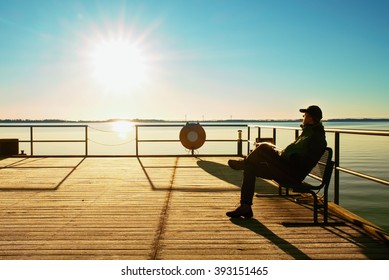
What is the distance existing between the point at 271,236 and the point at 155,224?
3.95 ft

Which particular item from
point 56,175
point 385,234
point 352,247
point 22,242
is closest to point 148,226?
point 22,242

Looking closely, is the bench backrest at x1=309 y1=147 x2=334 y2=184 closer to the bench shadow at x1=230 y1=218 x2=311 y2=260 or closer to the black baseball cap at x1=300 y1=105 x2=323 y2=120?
the black baseball cap at x1=300 y1=105 x2=323 y2=120

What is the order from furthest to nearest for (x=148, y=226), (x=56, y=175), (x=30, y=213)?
1. (x=56, y=175)
2. (x=30, y=213)
3. (x=148, y=226)

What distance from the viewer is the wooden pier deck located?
322 centimetres

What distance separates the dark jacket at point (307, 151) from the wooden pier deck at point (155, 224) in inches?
24.6

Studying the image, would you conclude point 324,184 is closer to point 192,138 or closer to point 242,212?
point 242,212

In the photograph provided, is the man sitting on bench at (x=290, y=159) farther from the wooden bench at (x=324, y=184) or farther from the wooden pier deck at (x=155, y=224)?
the wooden pier deck at (x=155, y=224)

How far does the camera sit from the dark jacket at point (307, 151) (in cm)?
401

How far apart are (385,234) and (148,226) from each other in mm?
2244

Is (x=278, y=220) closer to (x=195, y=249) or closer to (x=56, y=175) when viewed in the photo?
(x=195, y=249)

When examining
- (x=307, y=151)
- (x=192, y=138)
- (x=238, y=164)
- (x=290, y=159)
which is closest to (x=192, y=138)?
(x=192, y=138)

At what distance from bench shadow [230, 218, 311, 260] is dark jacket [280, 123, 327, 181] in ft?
2.25

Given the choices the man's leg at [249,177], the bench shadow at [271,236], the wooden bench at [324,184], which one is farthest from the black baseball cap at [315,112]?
the bench shadow at [271,236]
